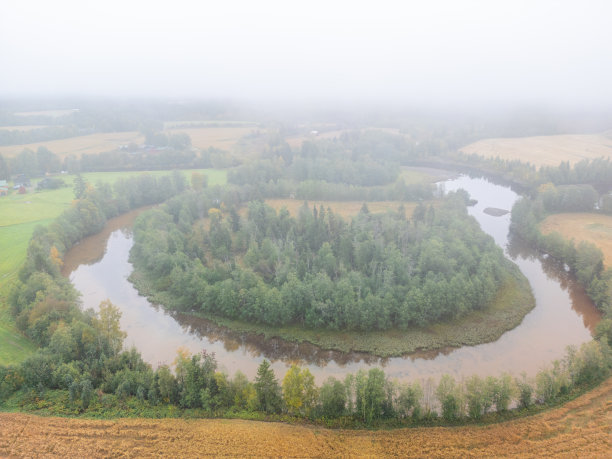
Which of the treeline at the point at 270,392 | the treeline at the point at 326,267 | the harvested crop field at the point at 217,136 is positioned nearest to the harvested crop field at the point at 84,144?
the harvested crop field at the point at 217,136

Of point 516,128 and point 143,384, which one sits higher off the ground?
point 516,128

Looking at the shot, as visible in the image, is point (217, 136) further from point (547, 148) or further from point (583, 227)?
point (583, 227)

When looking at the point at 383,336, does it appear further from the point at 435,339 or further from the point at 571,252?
the point at 571,252

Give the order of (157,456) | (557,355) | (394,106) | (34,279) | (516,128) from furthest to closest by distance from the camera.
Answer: (394,106)
(516,128)
(34,279)
(557,355)
(157,456)

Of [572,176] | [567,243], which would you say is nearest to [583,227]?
[567,243]

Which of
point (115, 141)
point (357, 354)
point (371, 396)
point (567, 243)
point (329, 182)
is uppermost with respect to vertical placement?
point (115, 141)

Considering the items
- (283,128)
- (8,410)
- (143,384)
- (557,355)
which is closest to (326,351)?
(143,384)
